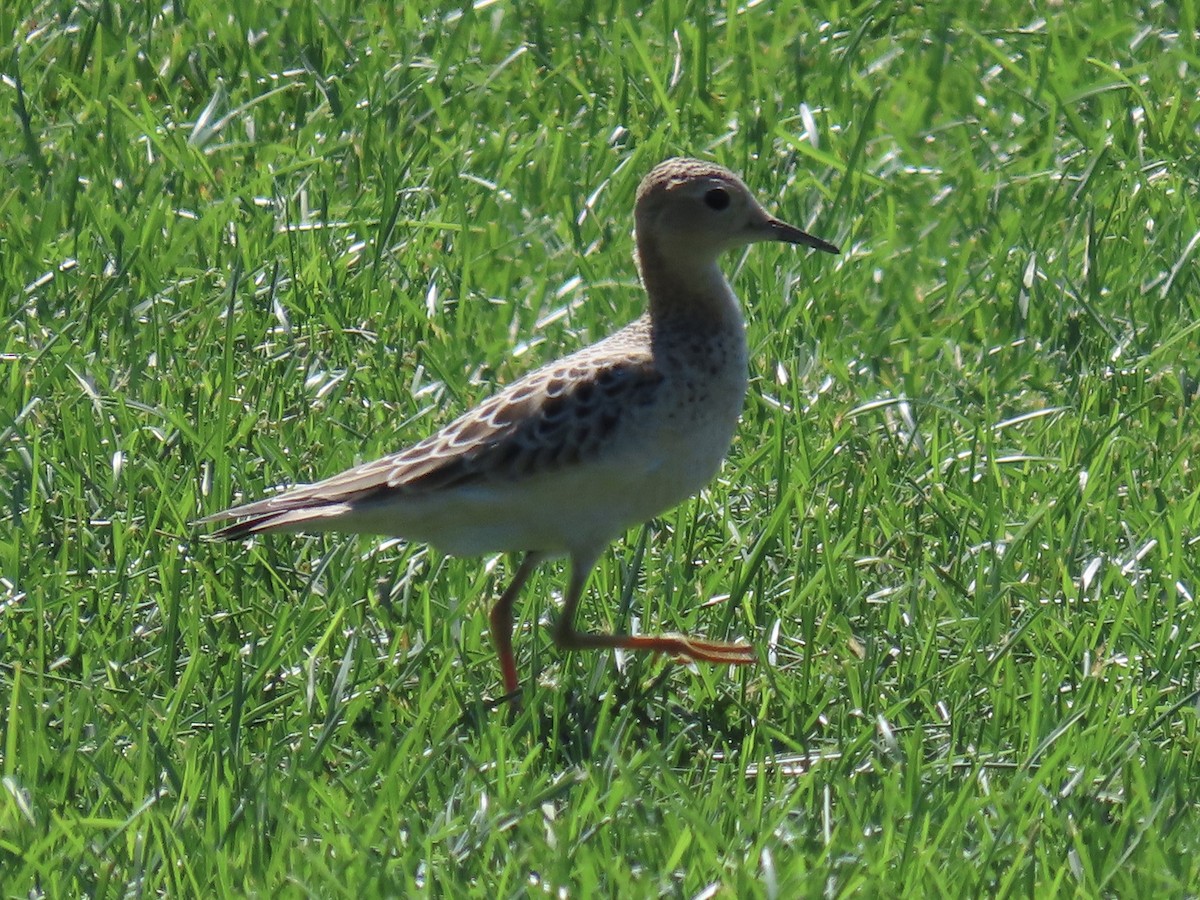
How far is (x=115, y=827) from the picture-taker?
4688 mm

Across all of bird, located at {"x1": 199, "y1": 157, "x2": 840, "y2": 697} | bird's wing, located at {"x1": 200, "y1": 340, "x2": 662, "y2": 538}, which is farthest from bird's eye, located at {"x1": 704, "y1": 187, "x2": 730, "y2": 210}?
bird's wing, located at {"x1": 200, "y1": 340, "x2": 662, "y2": 538}

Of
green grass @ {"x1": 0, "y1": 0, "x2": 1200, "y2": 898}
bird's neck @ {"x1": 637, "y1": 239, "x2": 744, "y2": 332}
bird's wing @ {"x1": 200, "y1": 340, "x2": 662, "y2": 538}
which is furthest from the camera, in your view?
bird's neck @ {"x1": 637, "y1": 239, "x2": 744, "y2": 332}

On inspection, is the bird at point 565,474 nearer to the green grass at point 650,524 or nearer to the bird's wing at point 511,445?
the bird's wing at point 511,445

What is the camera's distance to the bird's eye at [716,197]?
19.5ft

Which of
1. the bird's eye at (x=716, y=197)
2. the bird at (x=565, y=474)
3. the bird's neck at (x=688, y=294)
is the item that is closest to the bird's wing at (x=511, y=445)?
the bird at (x=565, y=474)

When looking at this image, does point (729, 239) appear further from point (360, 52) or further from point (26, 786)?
point (360, 52)

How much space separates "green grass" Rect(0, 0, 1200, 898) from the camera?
480 centimetres

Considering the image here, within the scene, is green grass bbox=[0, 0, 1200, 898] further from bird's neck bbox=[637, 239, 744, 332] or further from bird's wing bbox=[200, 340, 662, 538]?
bird's neck bbox=[637, 239, 744, 332]

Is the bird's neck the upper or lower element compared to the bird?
upper

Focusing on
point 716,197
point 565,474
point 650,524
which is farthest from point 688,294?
point 650,524

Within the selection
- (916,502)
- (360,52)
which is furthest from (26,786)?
(360,52)

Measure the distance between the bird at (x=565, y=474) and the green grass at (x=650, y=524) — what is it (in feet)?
0.70

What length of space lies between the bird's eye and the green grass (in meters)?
0.91

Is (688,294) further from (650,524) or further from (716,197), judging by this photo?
(650,524)
